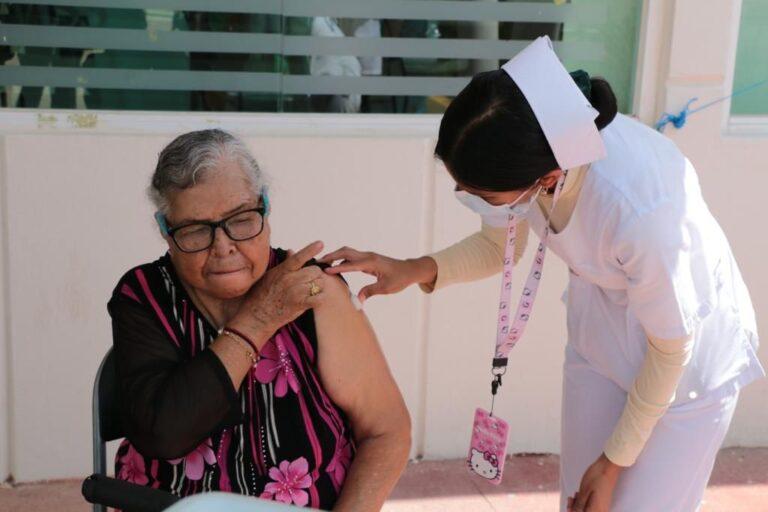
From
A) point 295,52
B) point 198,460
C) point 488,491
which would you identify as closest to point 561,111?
point 198,460

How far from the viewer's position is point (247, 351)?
87.0 inches

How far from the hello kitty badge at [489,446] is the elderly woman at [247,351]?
256mm

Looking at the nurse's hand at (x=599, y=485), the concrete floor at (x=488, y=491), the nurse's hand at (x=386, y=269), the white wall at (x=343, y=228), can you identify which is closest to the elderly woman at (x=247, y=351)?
the nurse's hand at (x=386, y=269)

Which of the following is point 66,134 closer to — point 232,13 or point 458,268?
point 232,13

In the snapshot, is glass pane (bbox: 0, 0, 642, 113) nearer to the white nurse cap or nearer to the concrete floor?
the concrete floor

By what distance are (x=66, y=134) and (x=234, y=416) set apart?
1847 millimetres

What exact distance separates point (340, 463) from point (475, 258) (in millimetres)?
675

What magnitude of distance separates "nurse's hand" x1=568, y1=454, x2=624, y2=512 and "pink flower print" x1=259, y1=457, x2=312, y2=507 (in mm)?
649

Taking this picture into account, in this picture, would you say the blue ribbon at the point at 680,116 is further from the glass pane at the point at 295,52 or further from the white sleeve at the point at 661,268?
the white sleeve at the point at 661,268

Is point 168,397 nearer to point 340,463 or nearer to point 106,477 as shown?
point 106,477

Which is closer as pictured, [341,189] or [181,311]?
[181,311]

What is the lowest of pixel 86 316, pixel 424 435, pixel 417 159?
pixel 424 435

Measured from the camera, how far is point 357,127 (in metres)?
3.99

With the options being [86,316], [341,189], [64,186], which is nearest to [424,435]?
[341,189]
